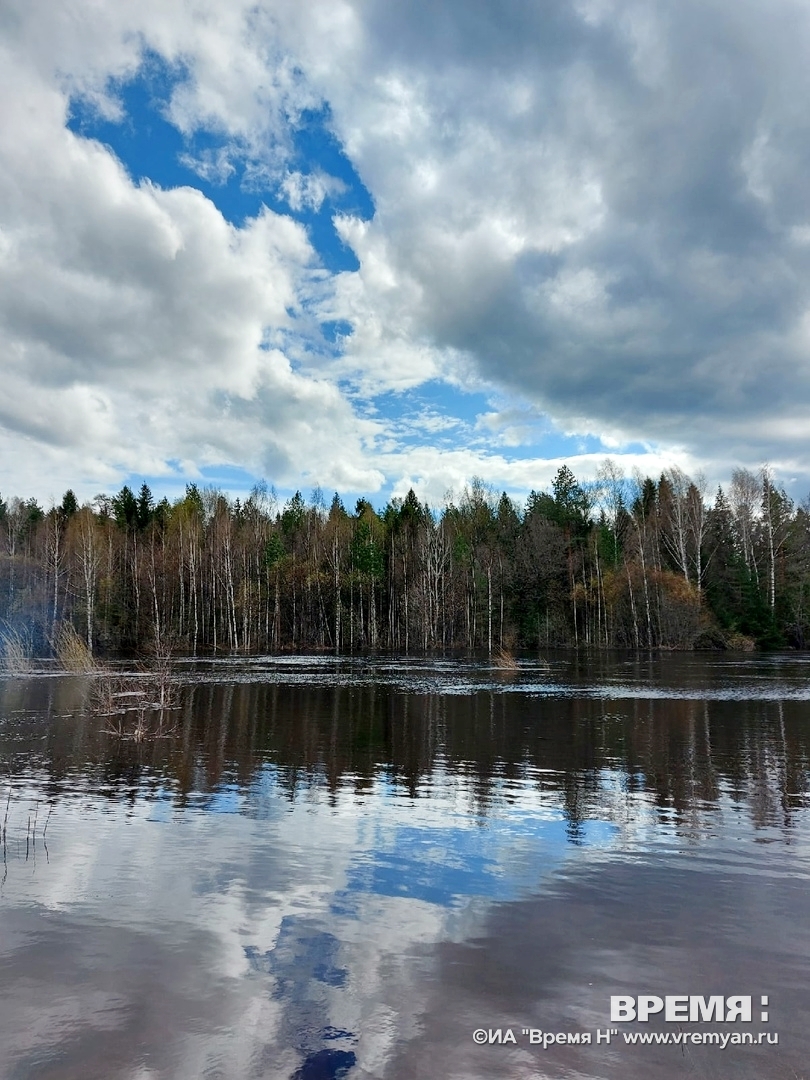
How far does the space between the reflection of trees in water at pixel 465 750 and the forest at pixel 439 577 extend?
1718 inches

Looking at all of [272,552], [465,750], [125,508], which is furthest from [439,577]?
[465,750]

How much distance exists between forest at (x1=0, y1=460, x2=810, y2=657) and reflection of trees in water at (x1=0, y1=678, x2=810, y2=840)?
143 feet

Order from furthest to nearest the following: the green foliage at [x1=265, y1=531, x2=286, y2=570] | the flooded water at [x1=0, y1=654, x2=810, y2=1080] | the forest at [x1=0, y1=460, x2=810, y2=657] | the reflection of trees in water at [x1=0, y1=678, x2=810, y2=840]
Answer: the green foliage at [x1=265, y1=531, x2=286, y2=570], the forest at [x1=0, y1=460, x2=810, y2=657], the reflection of trees in water at [x1=0, y1=678, x2=810, y2=840], the flooded water at [x1=0, y1=654, x2=810, y2=1080]

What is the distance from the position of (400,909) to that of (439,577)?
78471mm

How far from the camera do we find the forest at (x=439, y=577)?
233ft

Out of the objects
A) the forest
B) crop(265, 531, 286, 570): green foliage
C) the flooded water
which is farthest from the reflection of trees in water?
crop(265, 531, 286, 570): green foliage

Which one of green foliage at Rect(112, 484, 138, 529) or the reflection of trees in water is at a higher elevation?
green foliage at Rect(112, 484, 138, 529)

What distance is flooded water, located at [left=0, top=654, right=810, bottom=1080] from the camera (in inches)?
222

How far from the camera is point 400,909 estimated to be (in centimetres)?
834
